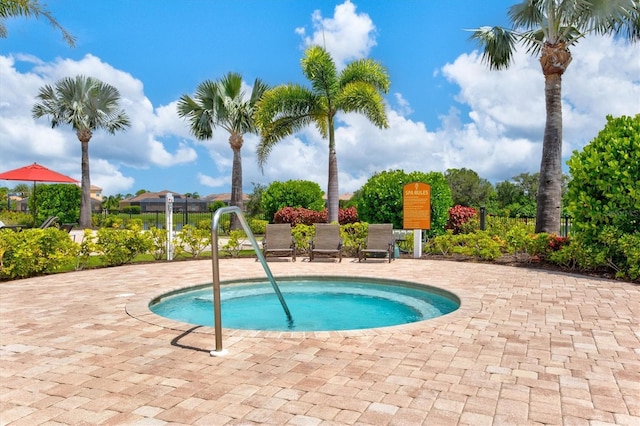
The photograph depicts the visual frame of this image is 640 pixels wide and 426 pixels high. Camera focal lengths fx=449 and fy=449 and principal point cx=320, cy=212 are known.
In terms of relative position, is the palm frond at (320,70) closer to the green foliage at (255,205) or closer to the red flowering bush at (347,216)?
the red flowering bush at (347,216)

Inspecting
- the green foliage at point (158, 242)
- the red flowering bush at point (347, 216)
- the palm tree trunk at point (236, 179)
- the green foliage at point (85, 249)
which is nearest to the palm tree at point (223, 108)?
the palm tree trunk at point (236, 179)

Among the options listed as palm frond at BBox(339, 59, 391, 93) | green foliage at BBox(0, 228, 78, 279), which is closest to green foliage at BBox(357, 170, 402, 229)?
palm frond at BBox(339, 59, 391, 93)

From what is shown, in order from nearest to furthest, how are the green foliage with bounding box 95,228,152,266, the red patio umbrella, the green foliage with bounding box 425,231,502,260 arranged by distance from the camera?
the green foliage with bounding box 95,228,152,266
the green foliage with bounding box 425,231,502,260
the red patio umbrella

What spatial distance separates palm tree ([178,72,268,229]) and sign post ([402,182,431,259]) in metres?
12.0

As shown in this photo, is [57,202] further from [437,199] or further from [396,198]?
[437,199]

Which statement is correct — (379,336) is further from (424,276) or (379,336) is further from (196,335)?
(424,276)

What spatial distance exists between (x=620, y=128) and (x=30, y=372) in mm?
10179

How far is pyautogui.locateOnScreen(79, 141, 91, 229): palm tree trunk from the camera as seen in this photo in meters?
27.1

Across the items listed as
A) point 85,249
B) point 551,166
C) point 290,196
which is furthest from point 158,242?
point 551,166

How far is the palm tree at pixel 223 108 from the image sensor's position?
2197 centimetres

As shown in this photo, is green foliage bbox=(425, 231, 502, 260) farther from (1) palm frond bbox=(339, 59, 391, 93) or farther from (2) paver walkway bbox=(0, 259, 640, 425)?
(1) palm frond bbox=(339, 59, 391, 93)

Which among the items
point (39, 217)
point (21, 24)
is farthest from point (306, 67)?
point (39, 217)

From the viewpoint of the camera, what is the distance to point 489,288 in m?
7.55

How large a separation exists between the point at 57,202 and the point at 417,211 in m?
24.8
